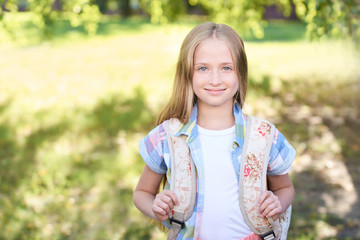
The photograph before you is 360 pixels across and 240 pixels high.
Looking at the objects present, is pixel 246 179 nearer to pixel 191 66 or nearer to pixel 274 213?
pixel 274 213

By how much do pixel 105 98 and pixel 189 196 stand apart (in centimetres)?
595

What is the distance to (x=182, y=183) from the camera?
168 cm

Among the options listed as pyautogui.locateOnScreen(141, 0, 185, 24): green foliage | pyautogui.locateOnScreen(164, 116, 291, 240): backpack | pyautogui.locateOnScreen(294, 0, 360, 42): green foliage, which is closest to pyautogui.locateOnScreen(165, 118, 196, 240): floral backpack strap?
pyautogui.locateOnScreen(164, 116, 291, 240): backpack

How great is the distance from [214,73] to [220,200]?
1.58ft

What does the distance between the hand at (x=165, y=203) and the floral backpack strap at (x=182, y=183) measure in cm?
2

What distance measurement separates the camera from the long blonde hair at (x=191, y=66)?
1766mm

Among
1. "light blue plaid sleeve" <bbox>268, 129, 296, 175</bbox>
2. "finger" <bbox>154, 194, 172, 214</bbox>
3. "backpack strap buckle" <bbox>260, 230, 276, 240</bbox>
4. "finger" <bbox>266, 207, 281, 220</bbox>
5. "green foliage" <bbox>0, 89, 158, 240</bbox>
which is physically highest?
"light blue plaid sleeve" <bbox>268, 129, 296, 175</bbox>

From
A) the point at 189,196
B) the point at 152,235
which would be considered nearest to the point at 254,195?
the point at 189,196

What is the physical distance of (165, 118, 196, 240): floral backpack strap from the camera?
1.67 meters

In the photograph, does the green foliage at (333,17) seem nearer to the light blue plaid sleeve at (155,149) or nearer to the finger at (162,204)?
the light blue plaid sleeve at (155,149)

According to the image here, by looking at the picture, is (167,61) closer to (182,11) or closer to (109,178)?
(182,11)

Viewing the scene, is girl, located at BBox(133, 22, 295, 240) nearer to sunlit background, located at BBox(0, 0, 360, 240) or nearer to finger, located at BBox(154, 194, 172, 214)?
finger, located at BBox(154, 194, 172, 214)

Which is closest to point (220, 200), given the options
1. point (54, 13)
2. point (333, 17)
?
point (333, 17)

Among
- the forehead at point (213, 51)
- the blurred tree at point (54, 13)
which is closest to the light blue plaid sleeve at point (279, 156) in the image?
the forehead at point (213, 51)
